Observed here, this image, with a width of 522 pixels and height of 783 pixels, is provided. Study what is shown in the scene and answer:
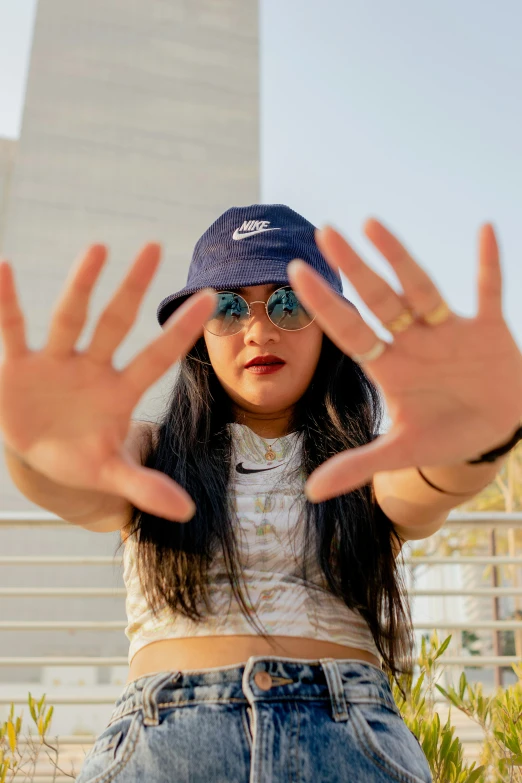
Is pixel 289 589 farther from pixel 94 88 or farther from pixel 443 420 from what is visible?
pixel 94 88

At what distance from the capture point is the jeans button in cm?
107

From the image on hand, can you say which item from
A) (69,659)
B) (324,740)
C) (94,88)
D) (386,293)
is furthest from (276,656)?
(94,88)

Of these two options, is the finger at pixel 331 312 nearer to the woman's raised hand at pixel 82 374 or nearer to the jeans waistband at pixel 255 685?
the woman's raised hand at pixel 82 374

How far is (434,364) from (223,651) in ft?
2.14

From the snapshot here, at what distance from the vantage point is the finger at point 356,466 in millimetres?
787

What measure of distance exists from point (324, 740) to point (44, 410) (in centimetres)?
68

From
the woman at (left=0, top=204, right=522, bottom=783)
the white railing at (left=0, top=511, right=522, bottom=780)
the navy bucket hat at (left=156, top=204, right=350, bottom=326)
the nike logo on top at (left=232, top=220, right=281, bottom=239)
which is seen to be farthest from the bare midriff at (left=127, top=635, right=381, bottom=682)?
the white railing at (left=0, top=511, right=522, bottom=780)

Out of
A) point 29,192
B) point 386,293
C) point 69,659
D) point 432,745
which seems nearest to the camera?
point 386,293

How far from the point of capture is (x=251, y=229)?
1.62 m

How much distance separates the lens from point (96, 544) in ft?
51.8

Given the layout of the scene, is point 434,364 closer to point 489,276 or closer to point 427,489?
point 489,276

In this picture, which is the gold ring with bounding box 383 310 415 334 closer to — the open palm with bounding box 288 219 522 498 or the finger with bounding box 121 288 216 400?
the open palm with bounding box 288 219 522 498

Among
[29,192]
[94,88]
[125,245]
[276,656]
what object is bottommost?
[276,656]

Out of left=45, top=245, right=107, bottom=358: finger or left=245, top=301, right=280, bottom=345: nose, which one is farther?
left=245, top=301, right=280, bottom=345: nose
